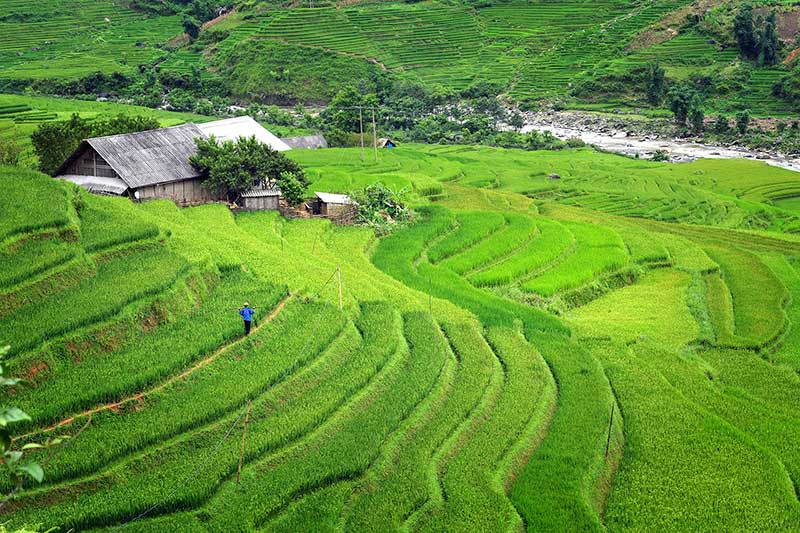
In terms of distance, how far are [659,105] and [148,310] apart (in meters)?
51.7

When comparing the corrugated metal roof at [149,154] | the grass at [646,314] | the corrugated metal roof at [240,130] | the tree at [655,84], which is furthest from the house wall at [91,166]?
the tree at [655,84]

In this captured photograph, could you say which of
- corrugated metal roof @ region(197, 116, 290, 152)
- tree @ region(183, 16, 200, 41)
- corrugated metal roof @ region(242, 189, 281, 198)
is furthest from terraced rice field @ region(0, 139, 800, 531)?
tree @ region(183, 16, 200, 41)

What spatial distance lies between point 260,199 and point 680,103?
120 feet

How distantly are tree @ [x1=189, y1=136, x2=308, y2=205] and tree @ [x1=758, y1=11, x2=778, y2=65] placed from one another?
147 ft

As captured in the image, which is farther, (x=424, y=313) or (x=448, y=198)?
(x=448, y=198)

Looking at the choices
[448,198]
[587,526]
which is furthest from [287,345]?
[448,198]

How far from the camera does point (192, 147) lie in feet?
83.5

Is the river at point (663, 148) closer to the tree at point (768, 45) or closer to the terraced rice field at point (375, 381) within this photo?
the tree at point (768, 45)

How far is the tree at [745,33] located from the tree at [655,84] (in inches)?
254

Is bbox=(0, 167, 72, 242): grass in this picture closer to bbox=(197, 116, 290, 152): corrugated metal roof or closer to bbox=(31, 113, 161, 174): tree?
bbox=(31, 113, 161, 174): tree

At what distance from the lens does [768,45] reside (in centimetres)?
5966

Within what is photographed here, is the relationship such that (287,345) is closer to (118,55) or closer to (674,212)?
(674,212)

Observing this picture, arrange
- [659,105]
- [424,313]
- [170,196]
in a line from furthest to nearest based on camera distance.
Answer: [659,105] → [170,196] → [424,313]

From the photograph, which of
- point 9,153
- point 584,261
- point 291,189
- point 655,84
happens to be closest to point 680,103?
point 655,84
